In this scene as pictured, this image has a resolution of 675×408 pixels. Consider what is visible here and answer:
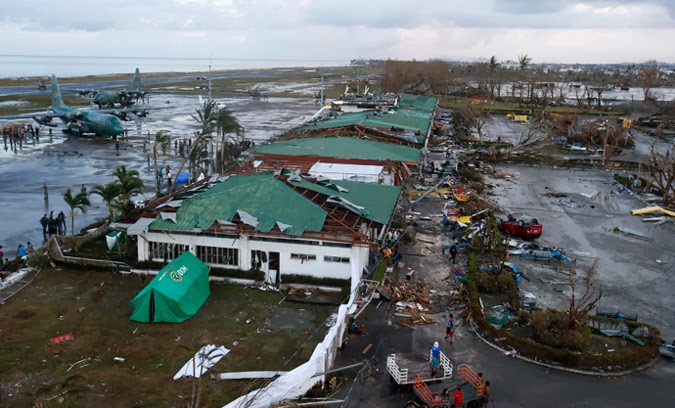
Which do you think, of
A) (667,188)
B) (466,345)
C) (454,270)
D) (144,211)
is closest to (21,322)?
(144,211)

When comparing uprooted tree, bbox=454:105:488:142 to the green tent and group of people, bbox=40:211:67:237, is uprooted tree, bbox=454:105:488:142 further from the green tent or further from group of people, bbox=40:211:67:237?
the green tent

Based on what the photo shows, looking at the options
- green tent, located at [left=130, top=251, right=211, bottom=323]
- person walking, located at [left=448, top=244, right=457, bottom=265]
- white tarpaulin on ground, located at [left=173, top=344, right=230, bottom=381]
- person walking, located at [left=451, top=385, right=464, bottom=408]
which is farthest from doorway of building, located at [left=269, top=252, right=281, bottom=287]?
person walking, located at [left=451, top=385, right=464, bottom=408]

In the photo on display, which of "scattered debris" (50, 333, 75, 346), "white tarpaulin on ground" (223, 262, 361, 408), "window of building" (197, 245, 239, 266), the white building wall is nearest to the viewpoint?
"white tarpaulin on ground" (223, 262, 361, 408)

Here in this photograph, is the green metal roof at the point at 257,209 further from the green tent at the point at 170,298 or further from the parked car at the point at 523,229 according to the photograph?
the parked car at the point at 523,229

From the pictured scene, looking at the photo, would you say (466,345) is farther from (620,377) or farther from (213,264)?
(213,264)

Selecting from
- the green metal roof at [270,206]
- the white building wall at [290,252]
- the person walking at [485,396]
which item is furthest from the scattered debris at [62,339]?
the person walking at [485,396]

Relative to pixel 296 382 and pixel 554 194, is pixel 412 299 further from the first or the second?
pixel 554 194
